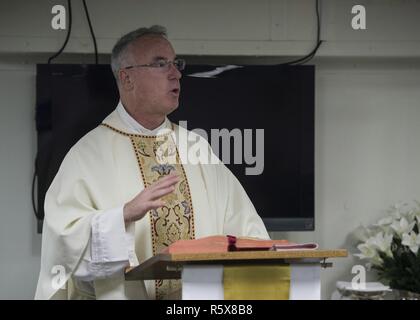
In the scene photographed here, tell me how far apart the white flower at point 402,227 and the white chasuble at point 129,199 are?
27.0 inches

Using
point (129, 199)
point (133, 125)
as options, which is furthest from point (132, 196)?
point (133, 125)

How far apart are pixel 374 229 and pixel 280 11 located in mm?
959

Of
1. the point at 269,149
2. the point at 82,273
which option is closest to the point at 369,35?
the point at 269,149

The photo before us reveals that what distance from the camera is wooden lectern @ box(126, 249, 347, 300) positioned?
292 centimetres

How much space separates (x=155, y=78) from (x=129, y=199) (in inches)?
17.8

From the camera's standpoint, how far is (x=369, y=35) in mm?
4551

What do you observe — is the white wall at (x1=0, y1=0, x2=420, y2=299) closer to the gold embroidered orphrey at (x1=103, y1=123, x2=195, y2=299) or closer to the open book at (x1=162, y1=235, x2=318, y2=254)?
the gold embroidered orphrey at (x1=103, y1=123, x2=195, y2=299)

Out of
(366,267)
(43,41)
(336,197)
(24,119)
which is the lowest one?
(366,267)

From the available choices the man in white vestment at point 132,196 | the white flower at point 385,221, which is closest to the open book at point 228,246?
the man in white vestment at point 132,196

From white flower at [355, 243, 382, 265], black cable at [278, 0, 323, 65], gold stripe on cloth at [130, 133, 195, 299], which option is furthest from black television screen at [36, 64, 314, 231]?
gold stripe on cloth at [130, 133, 195, 299]

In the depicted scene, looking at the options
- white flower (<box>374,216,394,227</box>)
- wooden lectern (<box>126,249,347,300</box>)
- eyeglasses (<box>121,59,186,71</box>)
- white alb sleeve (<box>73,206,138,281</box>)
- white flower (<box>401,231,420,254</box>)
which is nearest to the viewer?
wooden lectern (<box>126,249,347,300</box>)

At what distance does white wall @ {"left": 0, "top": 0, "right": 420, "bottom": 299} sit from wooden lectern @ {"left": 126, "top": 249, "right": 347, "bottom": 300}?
4.80 ft

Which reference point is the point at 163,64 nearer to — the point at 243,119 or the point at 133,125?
the point at 133,125

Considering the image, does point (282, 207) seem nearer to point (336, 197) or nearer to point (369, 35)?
point (336, 197)
